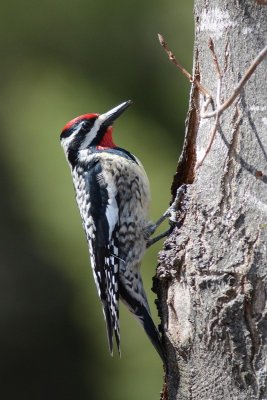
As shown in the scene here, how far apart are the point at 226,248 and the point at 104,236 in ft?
3.56

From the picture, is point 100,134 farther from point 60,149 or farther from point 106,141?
point 60,149

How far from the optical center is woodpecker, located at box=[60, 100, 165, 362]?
4102 millimetres

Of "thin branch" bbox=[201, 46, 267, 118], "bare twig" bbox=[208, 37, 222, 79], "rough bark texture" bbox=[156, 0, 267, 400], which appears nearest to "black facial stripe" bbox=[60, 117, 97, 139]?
"rough bark texture" bbox=[156, 0, 267, 400]

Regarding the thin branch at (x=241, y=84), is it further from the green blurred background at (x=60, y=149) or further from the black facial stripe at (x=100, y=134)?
the green blurred background at (x=60, y=149)

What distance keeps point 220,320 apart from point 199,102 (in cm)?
83

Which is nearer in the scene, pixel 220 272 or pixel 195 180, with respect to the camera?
pixel 220 272

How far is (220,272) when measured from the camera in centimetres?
318

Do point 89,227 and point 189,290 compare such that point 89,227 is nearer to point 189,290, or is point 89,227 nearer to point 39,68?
point 189,290

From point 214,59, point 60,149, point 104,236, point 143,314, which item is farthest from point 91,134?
point 60,149

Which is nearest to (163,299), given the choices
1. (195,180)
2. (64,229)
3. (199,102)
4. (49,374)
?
(195,180)

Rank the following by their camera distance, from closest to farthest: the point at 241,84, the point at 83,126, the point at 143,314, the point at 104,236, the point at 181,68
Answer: the point at 241,84 < the point at 181,68 < the point at 143,314 < the point at 104,236 < the point at 83,126

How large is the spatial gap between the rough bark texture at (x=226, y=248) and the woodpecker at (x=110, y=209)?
26.2 inches

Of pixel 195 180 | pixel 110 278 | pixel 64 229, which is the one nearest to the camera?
pixel 195 180

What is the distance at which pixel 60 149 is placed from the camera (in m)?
6.02
